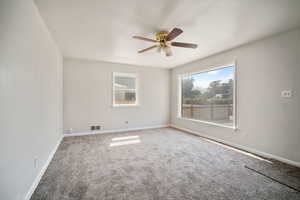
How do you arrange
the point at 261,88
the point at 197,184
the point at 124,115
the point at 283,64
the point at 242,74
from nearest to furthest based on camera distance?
the point at 197,184 < the point at 283,64 < the point at 261,88 < the point at 242,74 < the point at 124,115

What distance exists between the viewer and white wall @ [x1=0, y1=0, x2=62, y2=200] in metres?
1.17

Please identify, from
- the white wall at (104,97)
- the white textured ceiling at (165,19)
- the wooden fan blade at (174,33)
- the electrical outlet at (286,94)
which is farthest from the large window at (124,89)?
the electrical outlet at (286,94)

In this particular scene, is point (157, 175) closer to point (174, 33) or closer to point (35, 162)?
point (35, 162)

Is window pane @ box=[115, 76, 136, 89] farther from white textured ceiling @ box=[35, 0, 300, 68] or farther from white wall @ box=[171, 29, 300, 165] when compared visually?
white wall @ box=[171, 29, 300, 165]

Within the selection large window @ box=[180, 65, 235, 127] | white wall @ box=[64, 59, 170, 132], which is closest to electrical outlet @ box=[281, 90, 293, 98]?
large window @ box=[180, 65, 235, 127]

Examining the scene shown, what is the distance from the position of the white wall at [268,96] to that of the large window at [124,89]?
10.3ft

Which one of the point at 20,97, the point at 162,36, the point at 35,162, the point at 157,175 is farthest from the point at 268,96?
the point at 35,162

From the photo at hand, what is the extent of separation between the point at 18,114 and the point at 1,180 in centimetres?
61

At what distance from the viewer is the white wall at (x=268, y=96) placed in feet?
8.09

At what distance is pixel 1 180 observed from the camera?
3.61 feet

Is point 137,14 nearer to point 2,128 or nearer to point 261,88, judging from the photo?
point 2,128

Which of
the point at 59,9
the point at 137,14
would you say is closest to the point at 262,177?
the point at 137,14

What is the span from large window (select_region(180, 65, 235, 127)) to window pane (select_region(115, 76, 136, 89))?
1994 millimetres

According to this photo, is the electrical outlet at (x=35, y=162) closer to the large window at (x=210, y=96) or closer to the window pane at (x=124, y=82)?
the window pane at (x=124, y=82)
